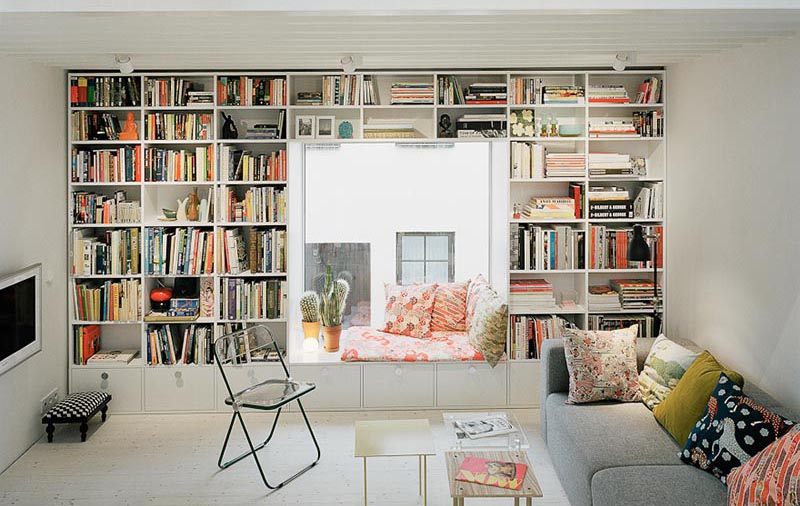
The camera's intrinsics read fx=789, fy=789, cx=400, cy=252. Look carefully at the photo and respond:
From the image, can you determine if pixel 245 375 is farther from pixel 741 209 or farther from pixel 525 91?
pixel 741 209

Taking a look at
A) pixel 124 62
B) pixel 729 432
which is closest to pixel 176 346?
pixel 124 62

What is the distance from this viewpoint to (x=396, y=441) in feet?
13.1

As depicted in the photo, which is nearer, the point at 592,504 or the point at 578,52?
the point at 592,504

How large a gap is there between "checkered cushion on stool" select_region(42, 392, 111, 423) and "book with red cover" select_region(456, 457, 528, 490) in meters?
2.64

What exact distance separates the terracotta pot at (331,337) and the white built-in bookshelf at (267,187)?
225mm

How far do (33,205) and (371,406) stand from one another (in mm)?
2577

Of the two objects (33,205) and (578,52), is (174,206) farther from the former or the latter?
(578,52)

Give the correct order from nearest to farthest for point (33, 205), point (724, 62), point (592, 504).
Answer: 1. point (592, 504)
2. point (724, 62)
3. point (33, 205)

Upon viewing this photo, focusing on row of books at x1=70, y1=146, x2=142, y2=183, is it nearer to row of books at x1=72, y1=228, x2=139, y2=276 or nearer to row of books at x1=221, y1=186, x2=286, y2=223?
row of books at x1=72, y1=228, x2=139, y2=276

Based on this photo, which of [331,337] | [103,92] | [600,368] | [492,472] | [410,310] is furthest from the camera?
[410,310]

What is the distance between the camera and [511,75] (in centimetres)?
555

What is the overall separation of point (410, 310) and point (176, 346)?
1.73m

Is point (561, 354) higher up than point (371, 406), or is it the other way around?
point (561, 354)

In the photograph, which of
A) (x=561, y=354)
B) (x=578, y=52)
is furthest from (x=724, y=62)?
(x=561, y=354)
